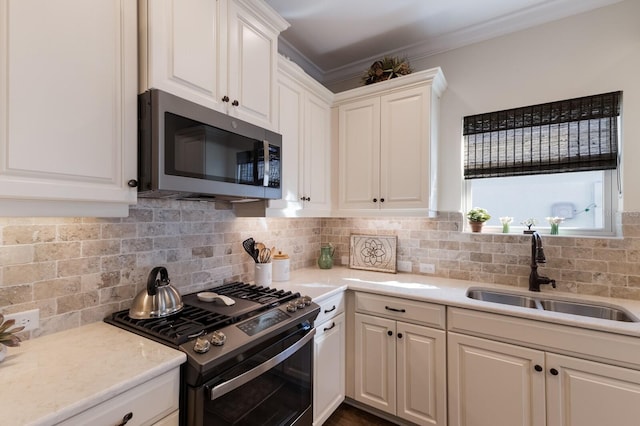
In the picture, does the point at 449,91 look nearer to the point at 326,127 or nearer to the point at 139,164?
the point at 326,127

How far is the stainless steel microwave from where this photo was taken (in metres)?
1.17

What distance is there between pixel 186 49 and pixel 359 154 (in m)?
1.50

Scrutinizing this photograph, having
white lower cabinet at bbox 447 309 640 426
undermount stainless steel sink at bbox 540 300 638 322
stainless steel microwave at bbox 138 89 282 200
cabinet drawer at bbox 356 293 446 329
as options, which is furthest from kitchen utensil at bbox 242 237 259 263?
undermount stainless steel sink at bbox 540 300 638 322

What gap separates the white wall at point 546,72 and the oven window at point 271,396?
5.41ft

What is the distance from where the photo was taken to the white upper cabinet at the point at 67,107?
90 centimetres

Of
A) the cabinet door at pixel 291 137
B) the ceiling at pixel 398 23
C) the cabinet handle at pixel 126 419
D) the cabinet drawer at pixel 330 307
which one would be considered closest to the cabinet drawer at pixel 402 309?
the cabinet drawer at pixel 330 307

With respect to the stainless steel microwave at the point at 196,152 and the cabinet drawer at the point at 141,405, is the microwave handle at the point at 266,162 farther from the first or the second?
the cabinet drawer at the point at 141,405

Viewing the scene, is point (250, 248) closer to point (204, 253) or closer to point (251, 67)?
point (204, 253)

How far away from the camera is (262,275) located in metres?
1.99

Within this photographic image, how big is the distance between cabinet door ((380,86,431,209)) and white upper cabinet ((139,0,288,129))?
3.19ft

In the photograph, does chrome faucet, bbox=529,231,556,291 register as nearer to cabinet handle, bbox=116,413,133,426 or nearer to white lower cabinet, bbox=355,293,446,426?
white lower cabinet, bbox=355,293,446,426

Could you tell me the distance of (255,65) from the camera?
1.67 meters

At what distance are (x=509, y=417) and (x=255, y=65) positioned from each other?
7.87ft

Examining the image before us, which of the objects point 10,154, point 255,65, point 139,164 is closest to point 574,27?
point 255,65
